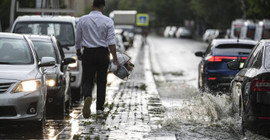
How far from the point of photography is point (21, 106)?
955 cm

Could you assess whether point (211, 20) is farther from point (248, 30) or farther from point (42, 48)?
point (42, 48)

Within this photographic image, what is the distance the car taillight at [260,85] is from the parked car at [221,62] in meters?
6.99

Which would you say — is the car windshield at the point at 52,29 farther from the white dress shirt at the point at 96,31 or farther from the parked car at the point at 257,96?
the parked car at the point at 257,96

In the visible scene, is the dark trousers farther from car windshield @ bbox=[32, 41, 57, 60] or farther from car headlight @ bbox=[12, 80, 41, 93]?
car windshield @ bbox=[32, 41, 57, 60]

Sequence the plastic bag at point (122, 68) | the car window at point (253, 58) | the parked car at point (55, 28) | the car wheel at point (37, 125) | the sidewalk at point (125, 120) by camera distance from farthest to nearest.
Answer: the parked car at point (55, 28)
the plastic bag at point (122, 68)
the car window at point (253, 58)
the car wheel at point (37, 125)
the sidewalk at point (125, 120)

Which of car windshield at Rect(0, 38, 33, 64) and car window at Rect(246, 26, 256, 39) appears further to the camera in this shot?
car window at Rect(246, 26, 256, 39)

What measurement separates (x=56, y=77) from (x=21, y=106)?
3.28 meters

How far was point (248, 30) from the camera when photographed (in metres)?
50.8

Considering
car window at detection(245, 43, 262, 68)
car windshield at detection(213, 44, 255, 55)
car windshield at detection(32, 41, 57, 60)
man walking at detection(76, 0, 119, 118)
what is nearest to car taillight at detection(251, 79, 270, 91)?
car window at detection(245, 43, 262, 68)

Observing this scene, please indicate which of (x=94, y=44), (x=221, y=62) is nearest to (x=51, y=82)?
(x=94, y=44)

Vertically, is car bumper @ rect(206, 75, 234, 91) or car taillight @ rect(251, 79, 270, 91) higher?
car taillight @ rect(251, 79, 270, 91)

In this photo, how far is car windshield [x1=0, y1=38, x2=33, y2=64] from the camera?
10602 millimetres

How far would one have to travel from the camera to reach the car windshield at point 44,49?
1425cm

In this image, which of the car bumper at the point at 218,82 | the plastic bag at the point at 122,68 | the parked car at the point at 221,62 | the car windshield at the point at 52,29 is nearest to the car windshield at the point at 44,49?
the car windshield at the point at 52,29
